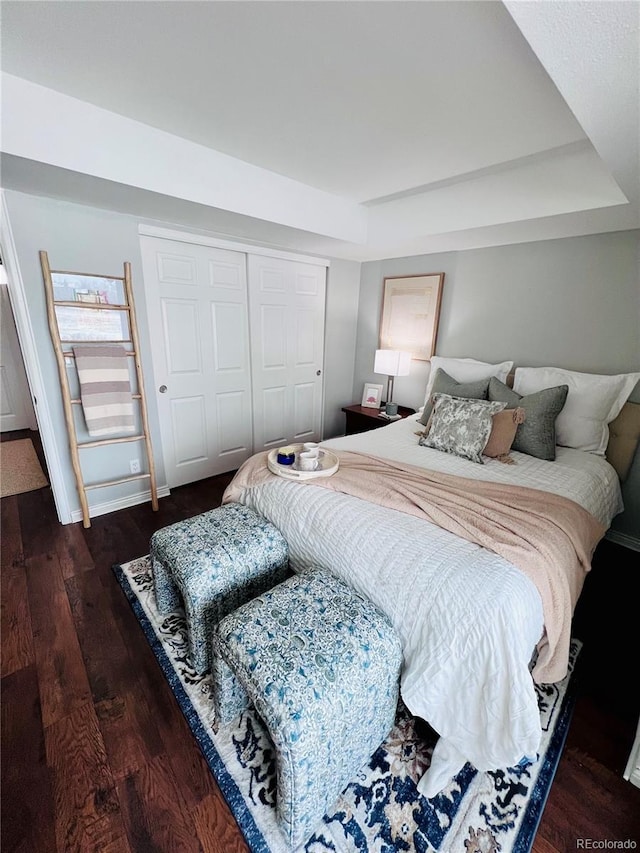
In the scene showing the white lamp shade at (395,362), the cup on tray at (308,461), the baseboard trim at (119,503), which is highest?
the white lamp shade at (395,362)

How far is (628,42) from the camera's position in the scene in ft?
2.84

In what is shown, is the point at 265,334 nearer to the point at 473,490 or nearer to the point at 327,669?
the point at 473,490

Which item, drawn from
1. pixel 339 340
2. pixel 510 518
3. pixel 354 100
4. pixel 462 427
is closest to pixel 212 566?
pixel 510 518

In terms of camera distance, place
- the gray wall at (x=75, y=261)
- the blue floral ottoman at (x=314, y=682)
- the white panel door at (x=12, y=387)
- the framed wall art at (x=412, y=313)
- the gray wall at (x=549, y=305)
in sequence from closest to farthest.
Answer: the blue floral ottoman at (x=314, y=682) < the gray wall at (x=75, y=261) < the gray wall at (x=549, y=305) < the framed wall art at (x=412, y=313) < the white panel door at (x=12, y=387)

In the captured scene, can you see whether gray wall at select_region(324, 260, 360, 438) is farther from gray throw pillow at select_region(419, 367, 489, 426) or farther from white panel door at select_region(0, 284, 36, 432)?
white panel door at select_region(0, 284, 36, 432)

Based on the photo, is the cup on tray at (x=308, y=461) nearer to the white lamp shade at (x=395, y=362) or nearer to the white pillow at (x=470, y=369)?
the white pillow at (x=470, y=369)

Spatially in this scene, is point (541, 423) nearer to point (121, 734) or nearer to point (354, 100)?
point (354, 100)

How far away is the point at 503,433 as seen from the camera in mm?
2135

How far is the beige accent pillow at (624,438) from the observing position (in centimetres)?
226

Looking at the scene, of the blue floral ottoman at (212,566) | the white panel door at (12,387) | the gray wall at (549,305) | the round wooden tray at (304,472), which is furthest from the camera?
the white panel door at (12,387)

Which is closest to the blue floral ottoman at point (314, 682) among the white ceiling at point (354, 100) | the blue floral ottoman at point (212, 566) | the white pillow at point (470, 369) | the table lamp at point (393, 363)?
the blue floral ottoman at point (212, 566)

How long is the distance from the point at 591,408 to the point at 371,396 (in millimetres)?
1934

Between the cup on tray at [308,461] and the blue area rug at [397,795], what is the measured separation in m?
1.04

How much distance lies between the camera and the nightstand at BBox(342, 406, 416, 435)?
134 inches
